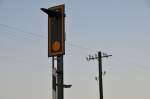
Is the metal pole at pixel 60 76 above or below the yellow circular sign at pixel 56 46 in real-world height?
below

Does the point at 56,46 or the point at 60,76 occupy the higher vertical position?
the point at 56,46

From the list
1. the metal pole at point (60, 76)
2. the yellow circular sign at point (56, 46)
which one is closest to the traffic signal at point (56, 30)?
the yellow circular sign at point (56, 46)

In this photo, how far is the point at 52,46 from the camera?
10.8m

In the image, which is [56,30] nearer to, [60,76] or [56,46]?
[56,46]

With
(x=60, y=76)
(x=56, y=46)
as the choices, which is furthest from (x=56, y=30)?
(x=60, y=76)

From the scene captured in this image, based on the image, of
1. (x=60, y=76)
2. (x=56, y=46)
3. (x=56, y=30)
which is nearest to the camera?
(x=56, y=46)

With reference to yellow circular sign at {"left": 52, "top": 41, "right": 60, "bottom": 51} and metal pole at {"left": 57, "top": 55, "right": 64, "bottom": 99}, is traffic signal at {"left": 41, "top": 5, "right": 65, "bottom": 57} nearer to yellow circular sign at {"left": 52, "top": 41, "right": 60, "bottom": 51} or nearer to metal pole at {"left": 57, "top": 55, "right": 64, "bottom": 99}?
yellow circular sign at {"left": 52, "top": 41, "right": 60, "bottom": 51}

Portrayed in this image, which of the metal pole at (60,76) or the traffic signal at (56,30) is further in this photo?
the metal pole at (60,76)

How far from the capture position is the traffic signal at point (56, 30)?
10.5m

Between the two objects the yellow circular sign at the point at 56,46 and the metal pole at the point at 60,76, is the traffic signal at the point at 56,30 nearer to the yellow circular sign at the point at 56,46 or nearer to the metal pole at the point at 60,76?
the yellow circular sign at the point at 56,46

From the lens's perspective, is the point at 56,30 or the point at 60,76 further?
the point at 60,76

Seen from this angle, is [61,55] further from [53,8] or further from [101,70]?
[101,70]

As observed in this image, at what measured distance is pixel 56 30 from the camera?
10766 millimetres

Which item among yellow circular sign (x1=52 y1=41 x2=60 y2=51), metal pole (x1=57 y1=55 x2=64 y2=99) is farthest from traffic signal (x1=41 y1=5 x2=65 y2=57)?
metal pole (x1=57 y1=55 x2=64 y2=99)
